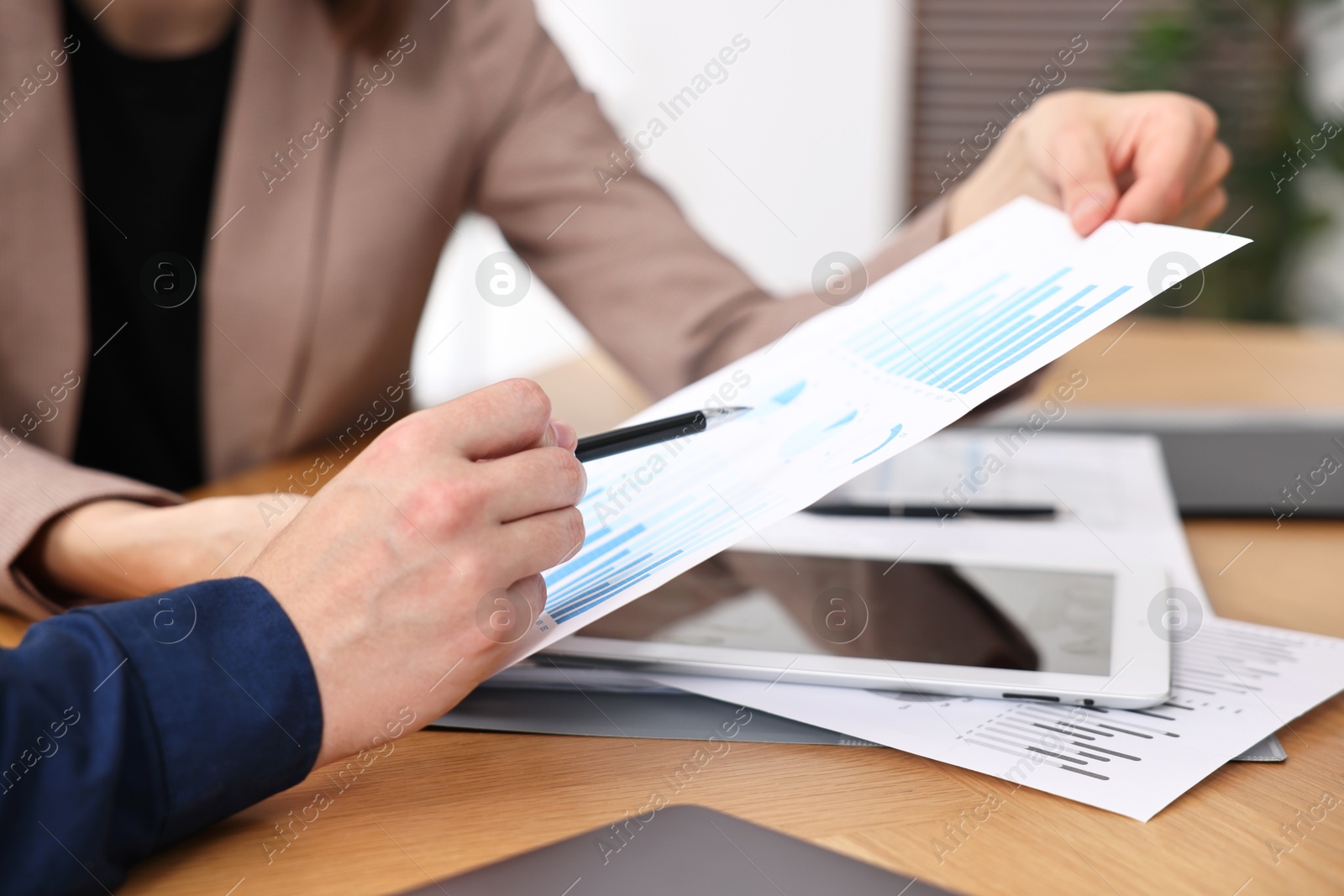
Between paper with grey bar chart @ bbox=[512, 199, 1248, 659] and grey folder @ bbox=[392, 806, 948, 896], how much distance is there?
10cm

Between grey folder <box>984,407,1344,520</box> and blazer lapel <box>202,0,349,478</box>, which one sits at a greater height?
blazer lapel <box>202,0,349,478</box>

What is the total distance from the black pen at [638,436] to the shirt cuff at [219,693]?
0.17 meters

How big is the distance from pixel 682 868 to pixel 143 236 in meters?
0.88

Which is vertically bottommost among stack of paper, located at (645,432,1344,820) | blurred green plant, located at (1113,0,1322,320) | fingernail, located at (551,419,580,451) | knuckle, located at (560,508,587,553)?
blurred green plant, located at (1113,0,1322,320)

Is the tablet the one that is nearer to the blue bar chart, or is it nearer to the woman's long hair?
the blue bar chart

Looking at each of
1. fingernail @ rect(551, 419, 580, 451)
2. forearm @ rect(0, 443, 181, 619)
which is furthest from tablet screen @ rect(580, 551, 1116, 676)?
forearm @ rect(0, 443, 181, 619)

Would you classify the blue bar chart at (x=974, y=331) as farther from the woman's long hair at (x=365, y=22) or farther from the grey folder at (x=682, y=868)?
the woman's long hair at (x=365, y=22)

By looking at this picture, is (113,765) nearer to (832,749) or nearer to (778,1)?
(832,749)

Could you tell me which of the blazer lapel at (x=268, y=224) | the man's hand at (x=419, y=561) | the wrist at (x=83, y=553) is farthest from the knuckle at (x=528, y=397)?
the blazer lapel at (x=268, y=224)

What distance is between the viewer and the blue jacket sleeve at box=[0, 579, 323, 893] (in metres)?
0.38

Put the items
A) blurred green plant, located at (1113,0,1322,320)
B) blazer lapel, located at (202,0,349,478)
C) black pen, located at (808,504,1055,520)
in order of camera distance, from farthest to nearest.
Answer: blurred green plant, located at (1113,0,1322,320) → blazer lapel, located at (202,0,349,478) → black pen, located at (808,504,1055,520)

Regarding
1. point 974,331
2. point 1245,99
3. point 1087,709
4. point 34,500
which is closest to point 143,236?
point 34,500

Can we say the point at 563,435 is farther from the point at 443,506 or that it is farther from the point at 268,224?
the point at 268,224

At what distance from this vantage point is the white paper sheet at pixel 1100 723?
0.45m
